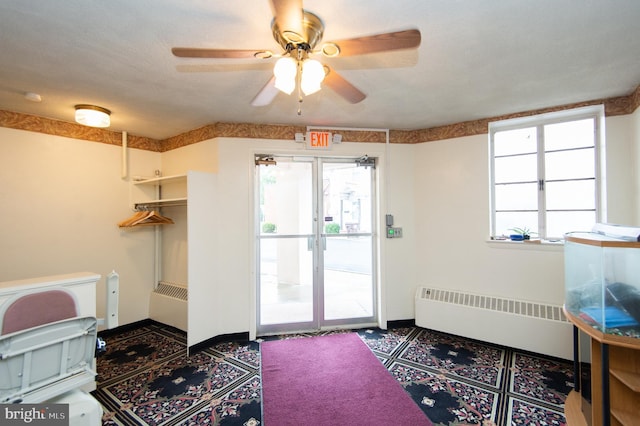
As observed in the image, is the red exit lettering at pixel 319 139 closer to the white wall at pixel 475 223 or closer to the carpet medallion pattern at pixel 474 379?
the white wall at pixel 475 223

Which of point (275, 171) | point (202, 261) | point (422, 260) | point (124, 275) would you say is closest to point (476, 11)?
point (275, 171)

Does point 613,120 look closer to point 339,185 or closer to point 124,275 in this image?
point 339,185

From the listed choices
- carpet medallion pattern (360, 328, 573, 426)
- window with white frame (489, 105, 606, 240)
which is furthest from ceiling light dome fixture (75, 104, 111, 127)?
window with white frame (489, 105, 606, 240)

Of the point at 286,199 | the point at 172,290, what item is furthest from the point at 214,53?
the point at 172,290

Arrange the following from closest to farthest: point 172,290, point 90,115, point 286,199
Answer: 1. point 90,115
2. point 286,199
3. point 172,290

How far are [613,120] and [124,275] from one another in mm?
5698

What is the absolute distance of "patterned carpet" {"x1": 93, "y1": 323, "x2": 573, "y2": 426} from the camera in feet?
6.75

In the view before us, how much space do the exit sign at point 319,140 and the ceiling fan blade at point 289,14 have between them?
211 centimetres

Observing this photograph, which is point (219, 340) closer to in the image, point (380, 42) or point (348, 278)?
point (348, 278)

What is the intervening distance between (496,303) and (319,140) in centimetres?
276

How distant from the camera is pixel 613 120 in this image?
2650mm

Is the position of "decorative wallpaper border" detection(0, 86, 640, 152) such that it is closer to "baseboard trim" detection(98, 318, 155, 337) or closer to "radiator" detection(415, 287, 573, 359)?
"radiator" detection(415, 287, 573, 359)

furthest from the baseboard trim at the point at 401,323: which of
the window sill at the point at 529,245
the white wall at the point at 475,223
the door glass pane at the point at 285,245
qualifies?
the window sill at the point at 529,245

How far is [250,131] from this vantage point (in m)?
3.34
